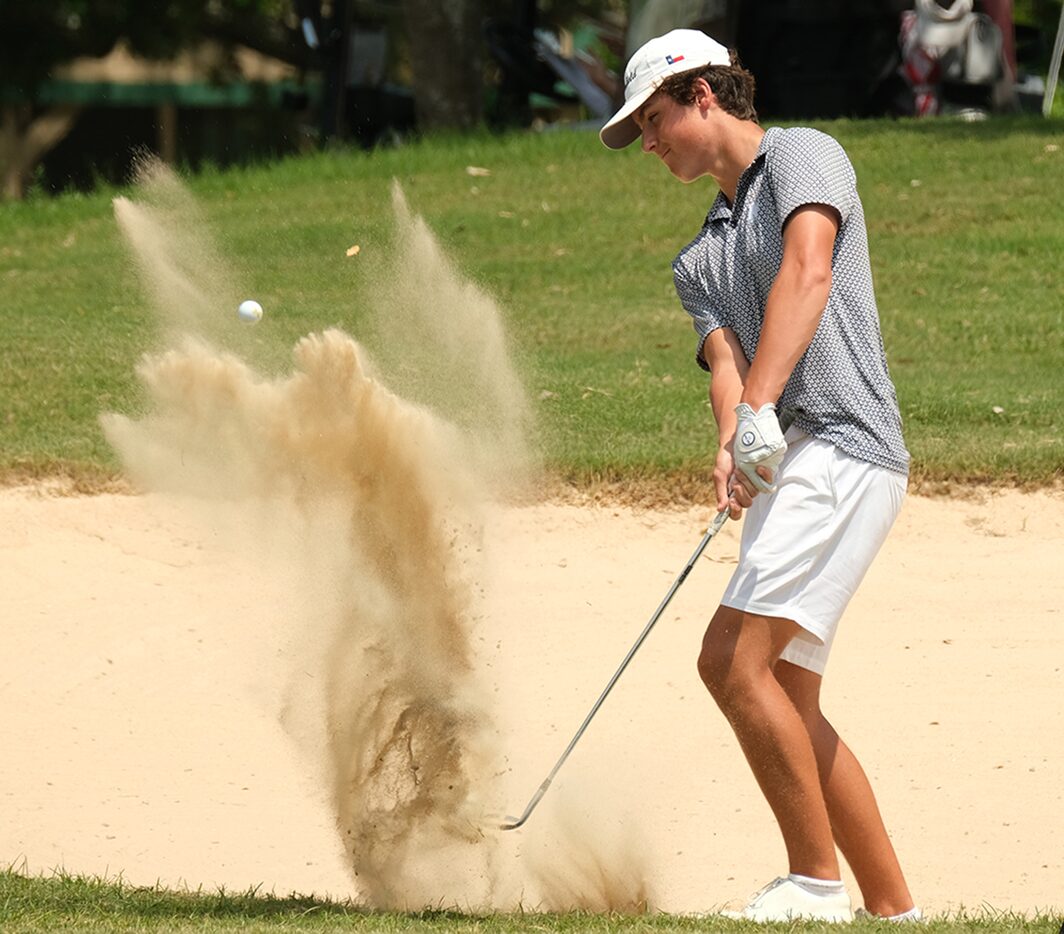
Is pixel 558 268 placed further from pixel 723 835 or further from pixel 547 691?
pixel 723 835

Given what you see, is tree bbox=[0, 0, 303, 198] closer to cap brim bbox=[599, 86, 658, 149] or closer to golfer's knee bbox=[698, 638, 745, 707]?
cap brim bbox=[599, 86, 658, 149]

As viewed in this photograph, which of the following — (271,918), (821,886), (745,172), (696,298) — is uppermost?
(745,172)

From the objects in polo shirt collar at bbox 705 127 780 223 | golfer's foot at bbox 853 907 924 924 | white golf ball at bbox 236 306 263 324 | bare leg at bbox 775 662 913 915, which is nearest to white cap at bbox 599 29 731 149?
polo shirt collar at bbox 705 127 780 223

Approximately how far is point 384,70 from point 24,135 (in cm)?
546

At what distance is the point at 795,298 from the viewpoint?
3861 millimetres

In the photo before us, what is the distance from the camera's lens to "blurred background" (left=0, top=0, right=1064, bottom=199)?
16547 millimetres

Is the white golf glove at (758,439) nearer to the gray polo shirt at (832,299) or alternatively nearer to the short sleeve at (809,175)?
the gray polo shirt at (832,299)

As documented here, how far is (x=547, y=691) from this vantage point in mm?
6750

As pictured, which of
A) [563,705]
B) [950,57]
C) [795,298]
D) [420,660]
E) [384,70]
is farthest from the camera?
[384,70]

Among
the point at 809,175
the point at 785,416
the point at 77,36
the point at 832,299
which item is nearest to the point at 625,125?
the point at 809,175

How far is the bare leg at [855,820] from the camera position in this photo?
4.22m

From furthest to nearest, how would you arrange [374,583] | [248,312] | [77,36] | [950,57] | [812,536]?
[77,36] → [950,57] → [248,312] → [374,583] → [812,536]

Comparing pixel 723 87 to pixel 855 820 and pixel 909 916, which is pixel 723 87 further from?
pixel 909 916

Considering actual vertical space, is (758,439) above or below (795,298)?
below
